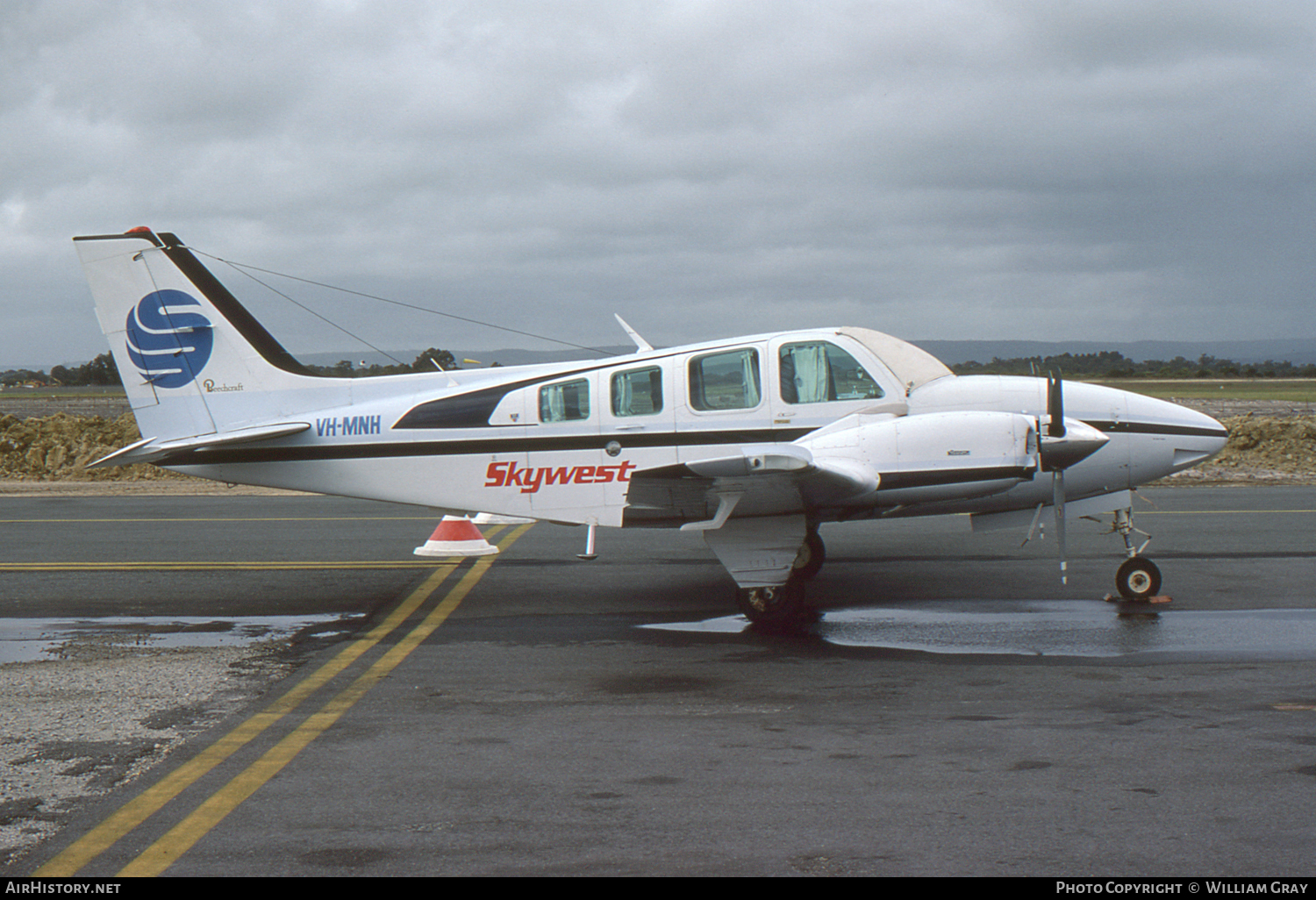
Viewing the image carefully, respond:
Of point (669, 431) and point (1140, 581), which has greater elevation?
point (669, 431)

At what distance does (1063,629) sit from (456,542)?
7.82 m

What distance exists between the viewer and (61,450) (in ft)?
92.9

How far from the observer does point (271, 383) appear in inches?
452

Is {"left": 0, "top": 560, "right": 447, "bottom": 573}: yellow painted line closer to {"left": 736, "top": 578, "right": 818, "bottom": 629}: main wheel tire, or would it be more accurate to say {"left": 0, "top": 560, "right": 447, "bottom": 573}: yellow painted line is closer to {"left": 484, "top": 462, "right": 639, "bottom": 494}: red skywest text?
{"left": 484, "top": 462, "right": 639, "bottom": 494}: red skywest text

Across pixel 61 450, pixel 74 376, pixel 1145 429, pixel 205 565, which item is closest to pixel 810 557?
pixel 1145 429

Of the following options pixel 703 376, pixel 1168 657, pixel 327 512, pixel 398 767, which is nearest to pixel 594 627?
pixel 703 376

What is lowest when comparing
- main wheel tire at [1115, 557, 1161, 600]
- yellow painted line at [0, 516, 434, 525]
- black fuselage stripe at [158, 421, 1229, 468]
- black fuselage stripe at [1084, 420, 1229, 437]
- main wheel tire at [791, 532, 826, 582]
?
main wheel tire at [1115, 557, 1161, 600]

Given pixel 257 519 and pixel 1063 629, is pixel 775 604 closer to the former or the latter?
pixel 1063 629

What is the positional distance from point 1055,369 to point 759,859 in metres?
6.40

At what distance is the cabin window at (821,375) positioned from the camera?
33.4 feet

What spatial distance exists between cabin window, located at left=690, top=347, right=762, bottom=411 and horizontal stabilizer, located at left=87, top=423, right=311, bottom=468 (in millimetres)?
3999

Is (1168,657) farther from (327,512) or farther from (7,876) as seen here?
(327,512)

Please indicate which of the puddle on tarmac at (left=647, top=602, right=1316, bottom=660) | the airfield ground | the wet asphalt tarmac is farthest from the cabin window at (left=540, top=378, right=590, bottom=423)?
the airfield ground

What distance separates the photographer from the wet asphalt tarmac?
4.57 meters
